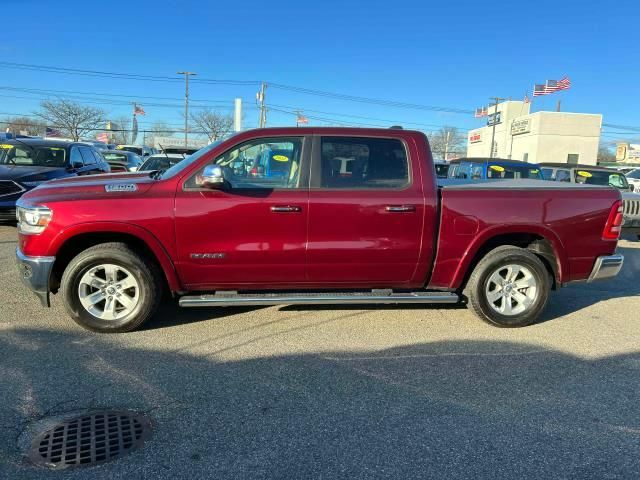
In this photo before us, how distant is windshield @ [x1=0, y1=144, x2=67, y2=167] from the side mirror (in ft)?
23.1

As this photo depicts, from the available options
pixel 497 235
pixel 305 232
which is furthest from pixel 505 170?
pixel 305 232

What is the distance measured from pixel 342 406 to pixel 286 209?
1.83 m

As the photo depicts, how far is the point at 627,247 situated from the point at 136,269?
9.48 metres

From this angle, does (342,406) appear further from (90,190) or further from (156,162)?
(156,162)

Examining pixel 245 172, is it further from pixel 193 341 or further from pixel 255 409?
pixel 255 409

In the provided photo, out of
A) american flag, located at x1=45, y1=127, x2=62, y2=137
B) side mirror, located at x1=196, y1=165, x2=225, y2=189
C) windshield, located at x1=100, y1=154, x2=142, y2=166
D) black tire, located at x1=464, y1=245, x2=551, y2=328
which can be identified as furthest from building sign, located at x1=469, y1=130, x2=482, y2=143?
side mirror, located at x1=196, y1=165, x2=225, y2=189

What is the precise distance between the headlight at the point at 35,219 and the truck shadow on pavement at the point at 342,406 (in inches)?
35.9

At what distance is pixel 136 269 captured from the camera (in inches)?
166

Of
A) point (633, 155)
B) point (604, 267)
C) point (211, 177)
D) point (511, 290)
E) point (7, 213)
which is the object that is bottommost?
point (511, 290)

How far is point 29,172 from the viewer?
28.8 ft

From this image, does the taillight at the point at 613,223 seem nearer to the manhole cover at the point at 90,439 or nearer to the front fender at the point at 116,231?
the front fender at the point at 116,231

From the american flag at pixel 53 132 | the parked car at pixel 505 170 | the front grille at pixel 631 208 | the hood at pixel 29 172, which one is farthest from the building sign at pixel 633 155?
the american flag at pixel 53 132

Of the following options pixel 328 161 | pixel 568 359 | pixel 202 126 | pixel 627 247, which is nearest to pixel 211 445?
pixel 328 161

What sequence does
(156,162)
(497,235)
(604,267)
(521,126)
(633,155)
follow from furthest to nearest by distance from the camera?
(633,155), (521,126), (156,162), (604,267), (497,235)
